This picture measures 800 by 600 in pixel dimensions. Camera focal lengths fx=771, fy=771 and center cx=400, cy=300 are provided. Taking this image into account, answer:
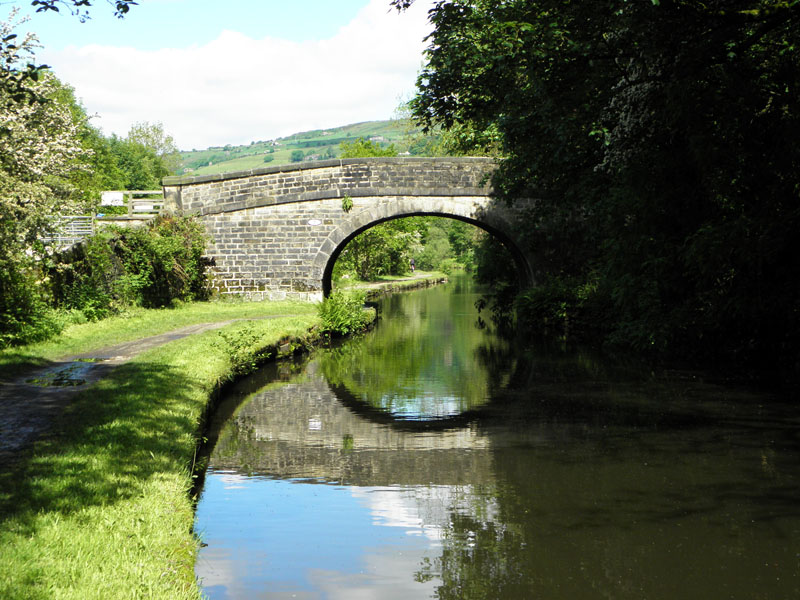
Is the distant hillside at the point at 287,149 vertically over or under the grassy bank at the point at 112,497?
over

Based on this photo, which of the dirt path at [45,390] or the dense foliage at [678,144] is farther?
the dense foliage at [678,144]

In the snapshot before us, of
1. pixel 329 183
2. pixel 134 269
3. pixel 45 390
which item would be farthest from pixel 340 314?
pixel 45 390

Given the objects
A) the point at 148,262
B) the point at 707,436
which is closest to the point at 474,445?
the point at 707,436

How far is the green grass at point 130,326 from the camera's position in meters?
10.0

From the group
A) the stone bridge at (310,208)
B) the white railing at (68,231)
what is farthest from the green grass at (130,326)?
the white railing at (68,231)

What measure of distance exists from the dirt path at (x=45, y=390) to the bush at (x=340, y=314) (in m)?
4.49

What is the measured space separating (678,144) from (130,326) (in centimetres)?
991

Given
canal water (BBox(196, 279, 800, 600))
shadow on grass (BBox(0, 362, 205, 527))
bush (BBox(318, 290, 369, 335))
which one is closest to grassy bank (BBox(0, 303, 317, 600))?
shadow on grass (BBox(0, 362, 205, 527))

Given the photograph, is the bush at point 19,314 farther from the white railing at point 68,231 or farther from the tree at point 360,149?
the tree at point 360,149

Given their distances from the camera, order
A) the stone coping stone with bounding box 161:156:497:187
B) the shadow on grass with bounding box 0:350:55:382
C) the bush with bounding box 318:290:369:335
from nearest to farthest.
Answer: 1. the shadow on grass with bounding box 0:350:55:382
2. the bush with bounding box 318:290:369:335
3. the stone coping stone with bounding box 161:156:497:187

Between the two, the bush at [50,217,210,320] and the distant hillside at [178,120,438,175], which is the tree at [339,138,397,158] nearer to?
the bush at [50,217,210,320]

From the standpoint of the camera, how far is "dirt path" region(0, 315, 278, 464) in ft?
20.3

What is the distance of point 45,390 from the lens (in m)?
8.02

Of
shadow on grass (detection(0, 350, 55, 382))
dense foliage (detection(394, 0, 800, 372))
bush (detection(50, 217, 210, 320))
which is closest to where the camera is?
dense foliage (detection(394, 0, 800, 372))
